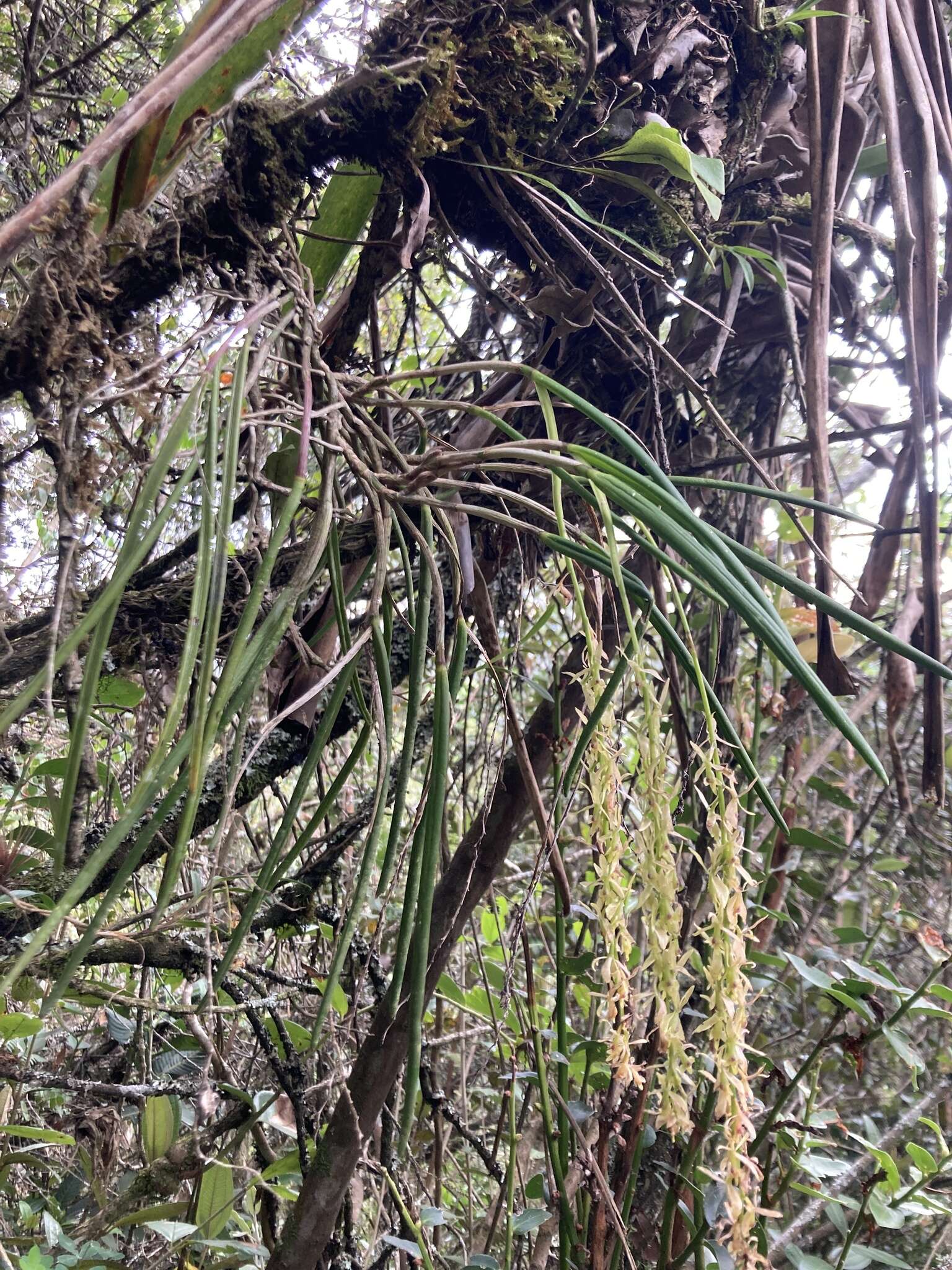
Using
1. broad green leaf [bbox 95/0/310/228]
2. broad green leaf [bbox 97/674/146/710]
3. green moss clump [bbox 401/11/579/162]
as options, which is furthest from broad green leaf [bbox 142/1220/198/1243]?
green moss clump [bbox 401/11/579/162]

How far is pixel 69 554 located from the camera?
0.41 metres

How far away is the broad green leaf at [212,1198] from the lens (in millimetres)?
694

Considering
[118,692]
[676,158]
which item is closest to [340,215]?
[676,158]

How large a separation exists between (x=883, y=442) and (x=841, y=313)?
0.73ft

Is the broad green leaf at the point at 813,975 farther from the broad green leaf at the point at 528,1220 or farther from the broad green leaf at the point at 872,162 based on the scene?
the broad green leaf at the point at 872,162

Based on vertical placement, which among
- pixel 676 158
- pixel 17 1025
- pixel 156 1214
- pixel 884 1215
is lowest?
pixel 156 1214

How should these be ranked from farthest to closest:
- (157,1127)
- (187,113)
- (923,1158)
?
1. (157,1127)
2. (923,1158)
3. (187,113)

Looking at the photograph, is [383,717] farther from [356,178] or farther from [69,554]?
[356,178]

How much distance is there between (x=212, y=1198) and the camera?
27.6 inches

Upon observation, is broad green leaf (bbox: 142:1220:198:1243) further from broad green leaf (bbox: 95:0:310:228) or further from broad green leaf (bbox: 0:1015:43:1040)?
broad green leaf (bbox: 95:0:310:228)

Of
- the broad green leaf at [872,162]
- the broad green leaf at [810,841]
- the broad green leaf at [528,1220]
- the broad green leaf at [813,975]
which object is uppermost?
the broad green leaf at [872,162]

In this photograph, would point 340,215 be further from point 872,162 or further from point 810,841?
point 810,841

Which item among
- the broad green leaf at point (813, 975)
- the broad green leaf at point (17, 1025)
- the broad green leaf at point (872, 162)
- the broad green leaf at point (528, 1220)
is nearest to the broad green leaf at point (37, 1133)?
the broad green leaf at point (17, 1025)

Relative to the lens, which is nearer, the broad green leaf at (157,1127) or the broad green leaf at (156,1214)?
the broad green leaf at (156,1214)
